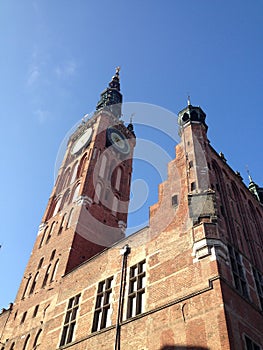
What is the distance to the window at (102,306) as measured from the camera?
56.2 ft

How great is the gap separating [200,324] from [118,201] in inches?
903

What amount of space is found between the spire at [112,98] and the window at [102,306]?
28123mm

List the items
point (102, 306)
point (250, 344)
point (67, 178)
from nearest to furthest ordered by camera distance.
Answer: point (250, 344), point (102, 306), point (67, 178)

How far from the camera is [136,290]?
663 inches

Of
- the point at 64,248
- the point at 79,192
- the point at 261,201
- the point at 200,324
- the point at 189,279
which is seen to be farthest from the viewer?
the point at 79,192

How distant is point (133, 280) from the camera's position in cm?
1755

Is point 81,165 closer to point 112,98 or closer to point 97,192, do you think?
point 97,192

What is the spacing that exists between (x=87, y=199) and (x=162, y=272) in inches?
614

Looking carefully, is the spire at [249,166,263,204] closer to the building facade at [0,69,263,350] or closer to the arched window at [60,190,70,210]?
the building facade at [0,69,263,350]

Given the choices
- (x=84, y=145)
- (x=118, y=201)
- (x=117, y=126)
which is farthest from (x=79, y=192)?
(x=117, y=126)

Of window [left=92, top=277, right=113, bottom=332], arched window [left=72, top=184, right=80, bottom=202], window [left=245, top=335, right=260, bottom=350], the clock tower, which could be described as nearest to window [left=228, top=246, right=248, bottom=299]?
window [left=245, top=335, right=260, bottom=350]

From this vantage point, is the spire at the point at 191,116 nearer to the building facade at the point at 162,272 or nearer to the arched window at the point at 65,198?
the building facade at the point at 162,272

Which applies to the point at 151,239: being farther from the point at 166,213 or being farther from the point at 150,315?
the point at 150,315

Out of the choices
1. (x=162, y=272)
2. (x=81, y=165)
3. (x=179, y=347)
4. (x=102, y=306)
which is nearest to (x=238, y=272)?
(x=162, y=272)
